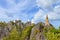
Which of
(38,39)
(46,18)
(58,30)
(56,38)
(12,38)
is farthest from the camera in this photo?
(46,18)

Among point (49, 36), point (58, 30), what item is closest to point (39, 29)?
point (58, 30)

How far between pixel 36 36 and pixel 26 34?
15.2 metres

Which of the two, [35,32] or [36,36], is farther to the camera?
[35,32]

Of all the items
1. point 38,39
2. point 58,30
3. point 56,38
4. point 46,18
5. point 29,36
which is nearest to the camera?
point 56,38

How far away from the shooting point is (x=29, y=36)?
122062 millimetres

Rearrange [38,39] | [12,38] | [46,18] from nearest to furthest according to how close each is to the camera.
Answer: [12,38], [38,39], [46,18]

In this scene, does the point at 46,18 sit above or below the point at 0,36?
above

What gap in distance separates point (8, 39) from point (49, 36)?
2839 centimetres

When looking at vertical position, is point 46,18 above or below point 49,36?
above

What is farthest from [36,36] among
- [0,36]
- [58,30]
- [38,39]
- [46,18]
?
[46,18]

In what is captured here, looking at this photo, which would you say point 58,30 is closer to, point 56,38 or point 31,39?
point 56,38

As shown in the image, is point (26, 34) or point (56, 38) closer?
point (56, 38)

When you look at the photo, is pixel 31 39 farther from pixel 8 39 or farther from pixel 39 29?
pixel 8 39

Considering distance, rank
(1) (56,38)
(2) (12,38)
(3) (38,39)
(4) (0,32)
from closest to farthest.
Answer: (1) (56,38)
(2) (12,38)
(3) (38,39)
(4) (0,32)
